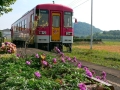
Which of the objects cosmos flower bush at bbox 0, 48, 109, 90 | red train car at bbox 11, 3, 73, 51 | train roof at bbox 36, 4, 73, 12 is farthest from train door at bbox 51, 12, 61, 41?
cosmos flower bush at bbox 0, 48, 109, 90

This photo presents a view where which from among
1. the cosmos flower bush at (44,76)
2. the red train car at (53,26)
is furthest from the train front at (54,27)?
the cosmos flower bush at (44,76)

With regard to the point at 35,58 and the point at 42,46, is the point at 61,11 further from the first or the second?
the point at 35,58

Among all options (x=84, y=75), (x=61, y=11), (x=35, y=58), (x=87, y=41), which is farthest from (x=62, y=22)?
(x=87, y=41)

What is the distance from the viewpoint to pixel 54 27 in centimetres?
2066

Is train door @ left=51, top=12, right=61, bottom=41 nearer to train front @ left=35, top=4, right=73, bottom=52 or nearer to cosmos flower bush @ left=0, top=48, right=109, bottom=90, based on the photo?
train front @ left=35, top=4, right=73, bottom=52

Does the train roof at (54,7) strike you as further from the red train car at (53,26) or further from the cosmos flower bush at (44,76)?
the cosmos flower bush at (44,76)

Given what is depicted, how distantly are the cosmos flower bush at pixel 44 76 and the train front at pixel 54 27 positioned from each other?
44.4 feet

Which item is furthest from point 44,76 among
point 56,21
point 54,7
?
point 56,21

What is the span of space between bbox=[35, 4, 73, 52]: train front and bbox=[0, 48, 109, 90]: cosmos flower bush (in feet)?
44.4

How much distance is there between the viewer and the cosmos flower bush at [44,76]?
12.4ft

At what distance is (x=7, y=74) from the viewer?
15.3 feet

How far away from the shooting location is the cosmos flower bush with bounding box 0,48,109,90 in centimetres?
378

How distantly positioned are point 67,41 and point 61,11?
236 centimetres

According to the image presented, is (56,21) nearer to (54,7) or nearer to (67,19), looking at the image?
(67,19)
